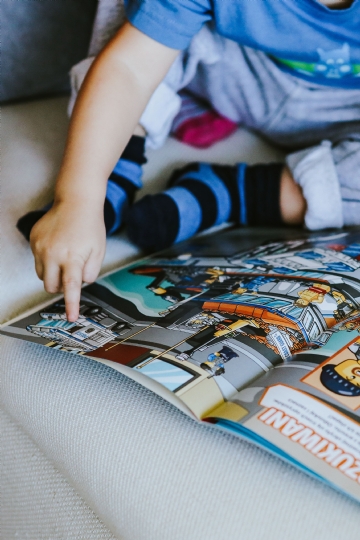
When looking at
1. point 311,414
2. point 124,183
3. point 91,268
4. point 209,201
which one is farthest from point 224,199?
point 311,414

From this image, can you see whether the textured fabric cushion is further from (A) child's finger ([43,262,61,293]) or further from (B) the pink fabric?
(B) the pink fabric

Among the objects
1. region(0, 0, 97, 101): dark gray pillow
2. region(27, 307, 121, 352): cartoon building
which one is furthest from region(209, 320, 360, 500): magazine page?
region(0, 0, 97, 101): dark gray pillow

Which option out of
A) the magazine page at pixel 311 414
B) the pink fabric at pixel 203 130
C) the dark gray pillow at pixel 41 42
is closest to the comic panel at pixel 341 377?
the magazine page at pixel 311 414

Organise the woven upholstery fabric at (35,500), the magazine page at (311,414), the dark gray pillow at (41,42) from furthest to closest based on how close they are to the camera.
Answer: the dark gray pillow at (41,42), the woven upholstery fabric at (35,500), the magazine page at (311,414)

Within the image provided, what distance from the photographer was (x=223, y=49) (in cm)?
62

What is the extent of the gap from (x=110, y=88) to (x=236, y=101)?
9.6 inches

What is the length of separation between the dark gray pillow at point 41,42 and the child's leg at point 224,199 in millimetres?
248

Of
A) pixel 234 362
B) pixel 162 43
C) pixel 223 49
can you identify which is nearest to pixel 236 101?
pixel 223 49

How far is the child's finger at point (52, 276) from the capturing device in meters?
0.41

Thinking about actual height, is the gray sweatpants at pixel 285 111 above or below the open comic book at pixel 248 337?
above

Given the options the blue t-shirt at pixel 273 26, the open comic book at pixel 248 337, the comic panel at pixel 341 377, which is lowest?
the open comic book at pixel 248 337

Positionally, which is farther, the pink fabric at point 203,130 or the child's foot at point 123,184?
the pink fabric at point 203,130

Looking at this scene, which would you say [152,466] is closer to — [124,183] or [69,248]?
[69,248]

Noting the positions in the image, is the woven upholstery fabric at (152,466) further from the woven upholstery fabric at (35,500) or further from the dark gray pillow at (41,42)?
the dark gray pillow at (41,42)
